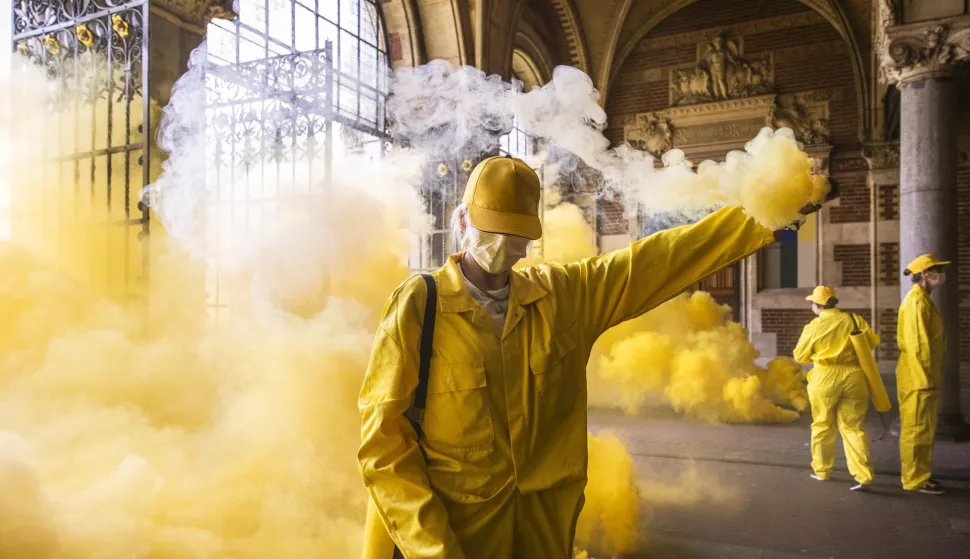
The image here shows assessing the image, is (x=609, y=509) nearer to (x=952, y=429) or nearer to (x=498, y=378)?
(x=498, y=378)

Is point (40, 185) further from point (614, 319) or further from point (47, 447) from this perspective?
point (614, 319)

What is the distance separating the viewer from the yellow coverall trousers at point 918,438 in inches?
217

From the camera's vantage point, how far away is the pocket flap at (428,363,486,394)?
1.84 m

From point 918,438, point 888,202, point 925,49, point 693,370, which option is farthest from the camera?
point 888,202

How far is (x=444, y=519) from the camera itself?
1.74m

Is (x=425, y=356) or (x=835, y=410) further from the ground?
(x=425, y=356)

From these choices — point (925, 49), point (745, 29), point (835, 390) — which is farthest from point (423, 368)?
point (745, 29)

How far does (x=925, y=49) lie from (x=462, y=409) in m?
7.84

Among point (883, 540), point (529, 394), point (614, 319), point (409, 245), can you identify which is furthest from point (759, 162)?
point (409, 245)

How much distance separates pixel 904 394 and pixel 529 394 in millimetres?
5097

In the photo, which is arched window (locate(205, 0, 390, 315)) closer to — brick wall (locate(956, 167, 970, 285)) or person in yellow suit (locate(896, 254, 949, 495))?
person in yellow suit (locate(896, 254, 949, 495))

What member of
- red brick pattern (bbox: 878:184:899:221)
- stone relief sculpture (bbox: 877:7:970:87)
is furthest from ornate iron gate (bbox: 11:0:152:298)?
red brick pattern (bbox: 878:184:899:221)

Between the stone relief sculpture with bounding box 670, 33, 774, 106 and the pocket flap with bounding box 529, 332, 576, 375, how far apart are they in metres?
12.8

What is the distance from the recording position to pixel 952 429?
747 centimetres
